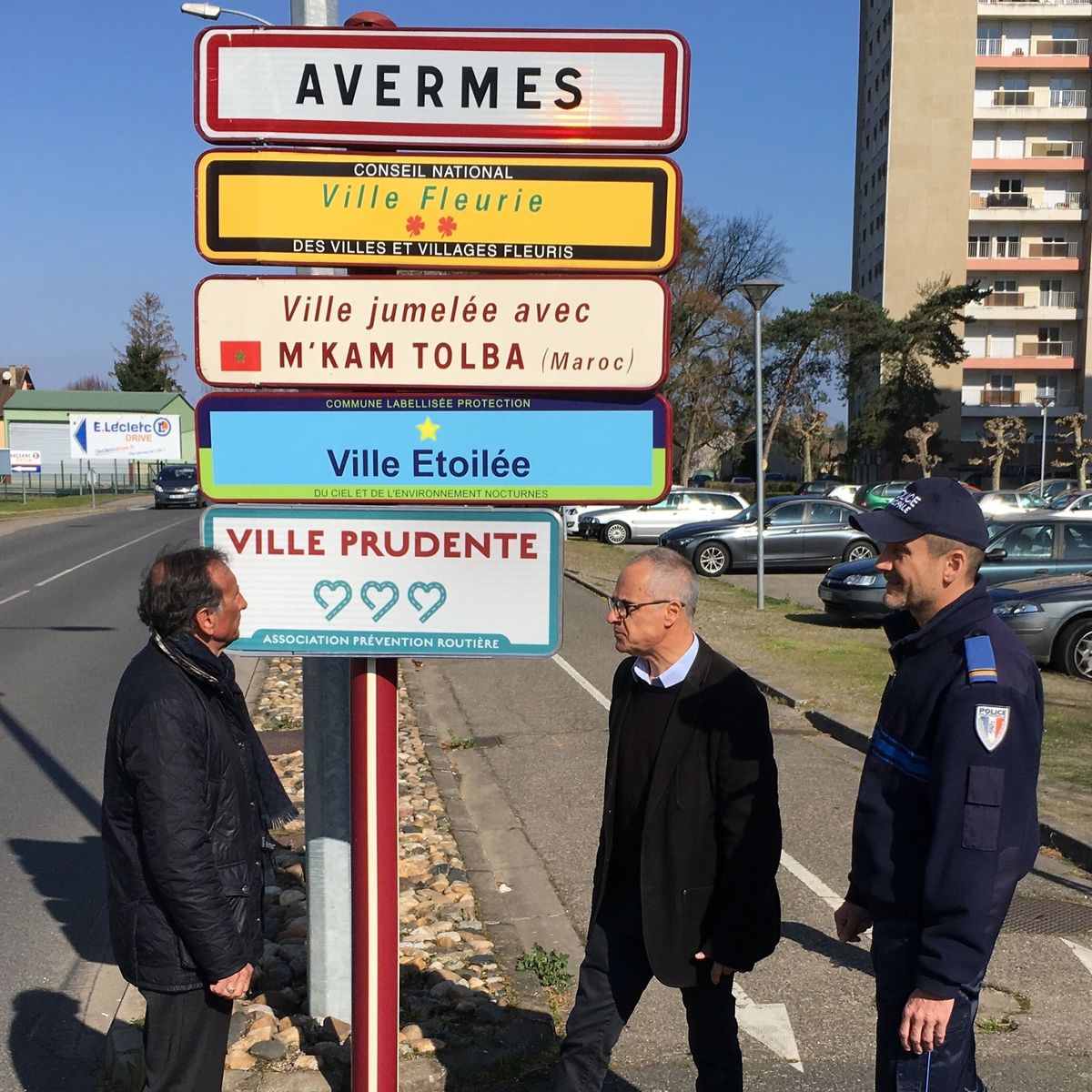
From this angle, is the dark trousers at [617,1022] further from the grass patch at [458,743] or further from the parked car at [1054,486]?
the parked car at [1054,486]

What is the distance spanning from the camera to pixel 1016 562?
50.9 ft

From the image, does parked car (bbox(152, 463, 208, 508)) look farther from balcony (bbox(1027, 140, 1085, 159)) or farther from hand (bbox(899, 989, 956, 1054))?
balcony (bbox(1027, 140, 1085, 159))

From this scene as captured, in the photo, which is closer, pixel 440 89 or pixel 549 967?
pixel 440 89

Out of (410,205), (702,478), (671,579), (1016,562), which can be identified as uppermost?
(410,205)

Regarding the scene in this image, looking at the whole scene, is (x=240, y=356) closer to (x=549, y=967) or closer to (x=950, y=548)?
(x=950, y=548)

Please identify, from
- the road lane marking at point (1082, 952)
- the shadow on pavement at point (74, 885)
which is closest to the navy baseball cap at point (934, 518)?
the road lane marking at point (1082, 952)

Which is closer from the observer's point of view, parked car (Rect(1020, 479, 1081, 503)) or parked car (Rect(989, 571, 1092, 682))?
parked car (Rect(989, 571, 1092, 682))

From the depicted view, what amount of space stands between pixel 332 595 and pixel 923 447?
182 ft

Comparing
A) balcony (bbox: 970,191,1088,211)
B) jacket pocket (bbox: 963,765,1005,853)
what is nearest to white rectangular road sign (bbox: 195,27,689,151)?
jacket pocket (bbox: 963,765,1005,853)

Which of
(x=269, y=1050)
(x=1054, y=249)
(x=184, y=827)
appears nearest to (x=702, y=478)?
(x=1054, y=249)

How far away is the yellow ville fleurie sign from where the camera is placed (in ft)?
10.9

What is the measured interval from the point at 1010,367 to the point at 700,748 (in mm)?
68891

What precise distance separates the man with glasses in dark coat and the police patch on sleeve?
2.47 ft

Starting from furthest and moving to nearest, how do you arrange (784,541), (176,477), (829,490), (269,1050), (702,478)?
(702,478)
(829,490)
(176,477)
(784,541)
(269,1050)
